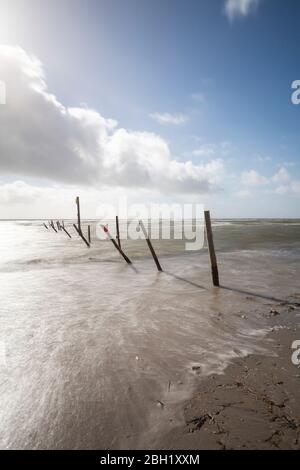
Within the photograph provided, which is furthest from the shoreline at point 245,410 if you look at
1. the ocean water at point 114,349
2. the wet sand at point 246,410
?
the ocean water at point 114,349

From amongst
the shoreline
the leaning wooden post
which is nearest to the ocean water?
the shoreline

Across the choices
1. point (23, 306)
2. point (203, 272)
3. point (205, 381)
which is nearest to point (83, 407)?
point (205, 381)

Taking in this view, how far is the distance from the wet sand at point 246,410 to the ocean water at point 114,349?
0.21m

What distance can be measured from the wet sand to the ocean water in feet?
0.69

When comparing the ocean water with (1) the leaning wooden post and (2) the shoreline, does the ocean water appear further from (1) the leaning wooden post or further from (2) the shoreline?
(1) the leaning wooden post

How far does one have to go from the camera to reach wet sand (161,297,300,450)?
2877 millimetres

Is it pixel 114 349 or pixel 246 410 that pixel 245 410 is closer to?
pixel 246 410

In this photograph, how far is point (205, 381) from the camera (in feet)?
13.1

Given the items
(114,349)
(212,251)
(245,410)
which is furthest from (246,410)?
(212,251)

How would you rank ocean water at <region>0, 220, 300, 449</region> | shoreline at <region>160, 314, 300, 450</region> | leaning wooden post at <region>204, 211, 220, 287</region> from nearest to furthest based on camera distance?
1. shoreline at <region>160, 314, 300, 450</region>
2. ocean water at <region>0, 220, 300, 449</region>
3. leaning wooden post at <region>204, 211, 220, 287</region>

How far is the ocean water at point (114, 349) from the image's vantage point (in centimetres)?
321

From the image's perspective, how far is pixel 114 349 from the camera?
206 inches

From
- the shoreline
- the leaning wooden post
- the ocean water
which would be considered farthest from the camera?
the leaning wooden post
